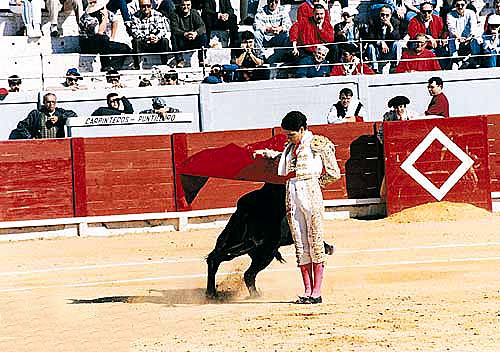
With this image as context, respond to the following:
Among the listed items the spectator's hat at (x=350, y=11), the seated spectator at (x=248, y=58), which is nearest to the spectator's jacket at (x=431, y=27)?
the spectator's hat at (x=350, y=11)

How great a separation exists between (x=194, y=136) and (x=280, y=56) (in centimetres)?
272

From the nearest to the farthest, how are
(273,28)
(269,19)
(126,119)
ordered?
1. (126,119)
2. (273,28)
3. (269,19)

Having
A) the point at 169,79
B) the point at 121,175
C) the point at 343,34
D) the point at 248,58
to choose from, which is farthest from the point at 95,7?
the point at 343,34

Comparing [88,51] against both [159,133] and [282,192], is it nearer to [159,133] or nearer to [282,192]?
[159,133]

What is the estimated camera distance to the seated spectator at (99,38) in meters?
15.1

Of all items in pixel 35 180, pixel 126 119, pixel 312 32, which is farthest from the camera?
pixel 312 32

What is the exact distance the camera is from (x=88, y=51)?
1528 centimetres

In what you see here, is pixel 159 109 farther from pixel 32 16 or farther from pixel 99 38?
pixel 32 16

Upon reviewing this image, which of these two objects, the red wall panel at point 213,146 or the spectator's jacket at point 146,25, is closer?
the red wall panel at point 213,146

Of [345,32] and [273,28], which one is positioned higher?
[273,28]

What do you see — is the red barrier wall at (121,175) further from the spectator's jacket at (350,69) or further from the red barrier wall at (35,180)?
the spectator's jacket at (350,69)

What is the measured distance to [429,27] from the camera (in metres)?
15.3

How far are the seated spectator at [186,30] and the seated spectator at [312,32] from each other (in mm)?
1271

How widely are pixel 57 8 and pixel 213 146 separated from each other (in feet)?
12.2
